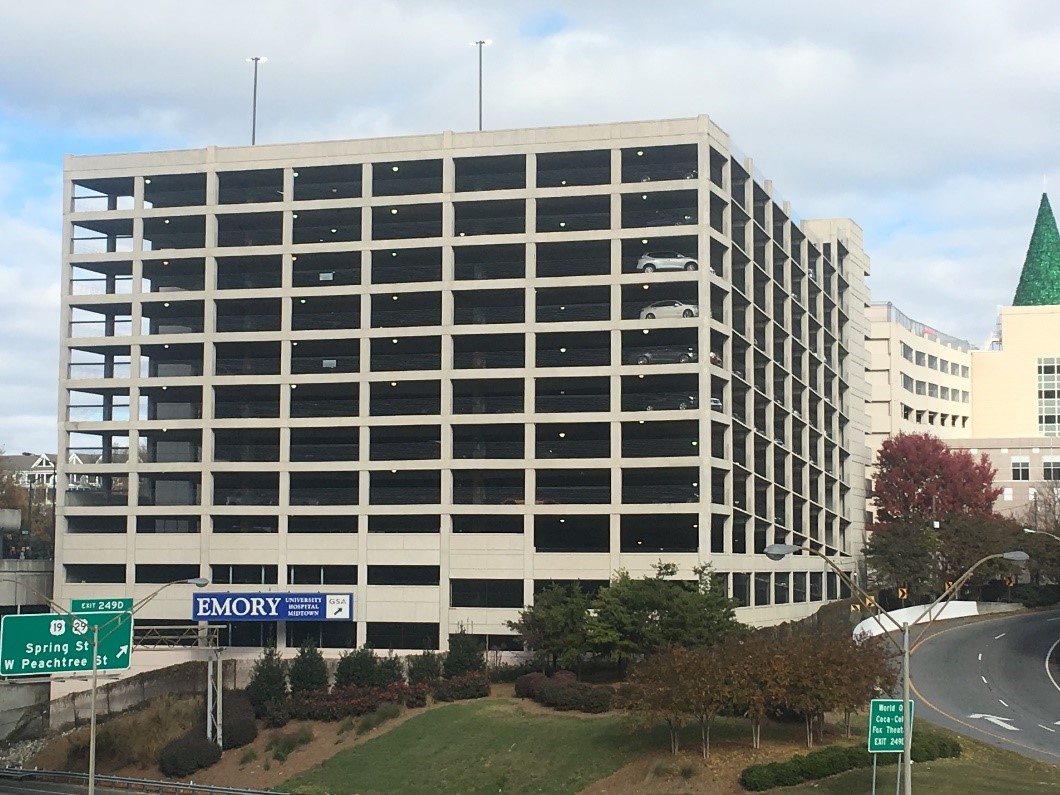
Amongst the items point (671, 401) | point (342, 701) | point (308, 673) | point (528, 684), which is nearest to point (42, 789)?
point (308, 673)

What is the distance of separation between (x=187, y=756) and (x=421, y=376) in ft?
89.6

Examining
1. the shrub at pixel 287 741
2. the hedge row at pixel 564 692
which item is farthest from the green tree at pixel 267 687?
the hedge row at pixel 564 692

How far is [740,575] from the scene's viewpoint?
8244 cm

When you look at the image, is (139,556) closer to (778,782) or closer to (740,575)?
(740,575)

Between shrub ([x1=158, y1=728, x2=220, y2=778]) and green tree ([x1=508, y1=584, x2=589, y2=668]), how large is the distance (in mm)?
17300

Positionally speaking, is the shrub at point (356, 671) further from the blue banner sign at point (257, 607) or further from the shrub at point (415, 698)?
the blue banner sign at point (257, 607)

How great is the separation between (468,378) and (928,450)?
55323 millimetres

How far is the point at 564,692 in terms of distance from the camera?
63.6m

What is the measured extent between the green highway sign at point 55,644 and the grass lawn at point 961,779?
27976mm

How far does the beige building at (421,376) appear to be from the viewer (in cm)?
7862

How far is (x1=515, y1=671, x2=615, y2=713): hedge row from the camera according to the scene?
62.6m

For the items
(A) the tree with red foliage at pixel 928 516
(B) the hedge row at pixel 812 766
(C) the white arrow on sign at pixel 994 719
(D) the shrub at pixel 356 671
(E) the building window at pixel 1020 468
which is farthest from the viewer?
(E) the building window at pixel 1020 468

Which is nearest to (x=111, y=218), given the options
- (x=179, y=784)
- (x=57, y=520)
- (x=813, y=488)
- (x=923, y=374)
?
(x=57, y=520)

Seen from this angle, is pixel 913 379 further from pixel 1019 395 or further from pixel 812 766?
pixel 812 766
